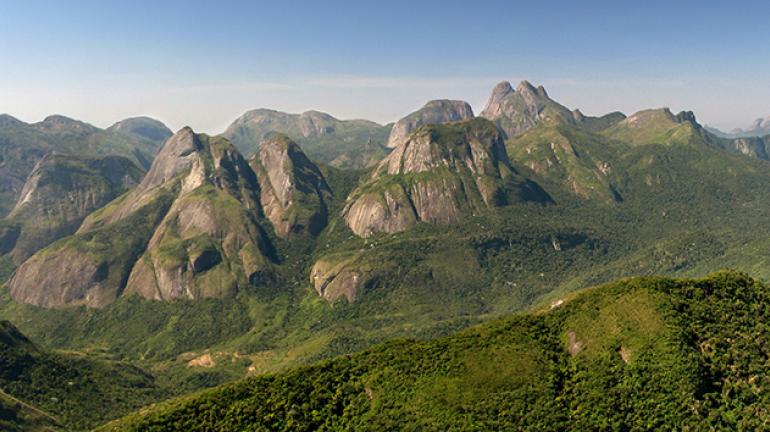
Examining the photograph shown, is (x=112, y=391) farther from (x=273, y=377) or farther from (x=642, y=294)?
(x=642, y=294)

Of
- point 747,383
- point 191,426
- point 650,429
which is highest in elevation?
point 747,383

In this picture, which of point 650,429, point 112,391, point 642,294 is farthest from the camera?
point 112,391

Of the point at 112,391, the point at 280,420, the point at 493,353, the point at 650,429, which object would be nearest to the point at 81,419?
the point at 112,391

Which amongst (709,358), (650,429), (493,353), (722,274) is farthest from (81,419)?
(722,274)

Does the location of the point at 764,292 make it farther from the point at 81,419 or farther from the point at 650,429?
the point at 81,419

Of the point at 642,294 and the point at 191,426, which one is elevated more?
the point at 642,294

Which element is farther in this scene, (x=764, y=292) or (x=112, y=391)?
(x=112, y=391)

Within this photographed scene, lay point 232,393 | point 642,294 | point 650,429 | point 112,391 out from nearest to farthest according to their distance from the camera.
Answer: point 650,429 → point 232,393 → point 642,294 → point 112,391
